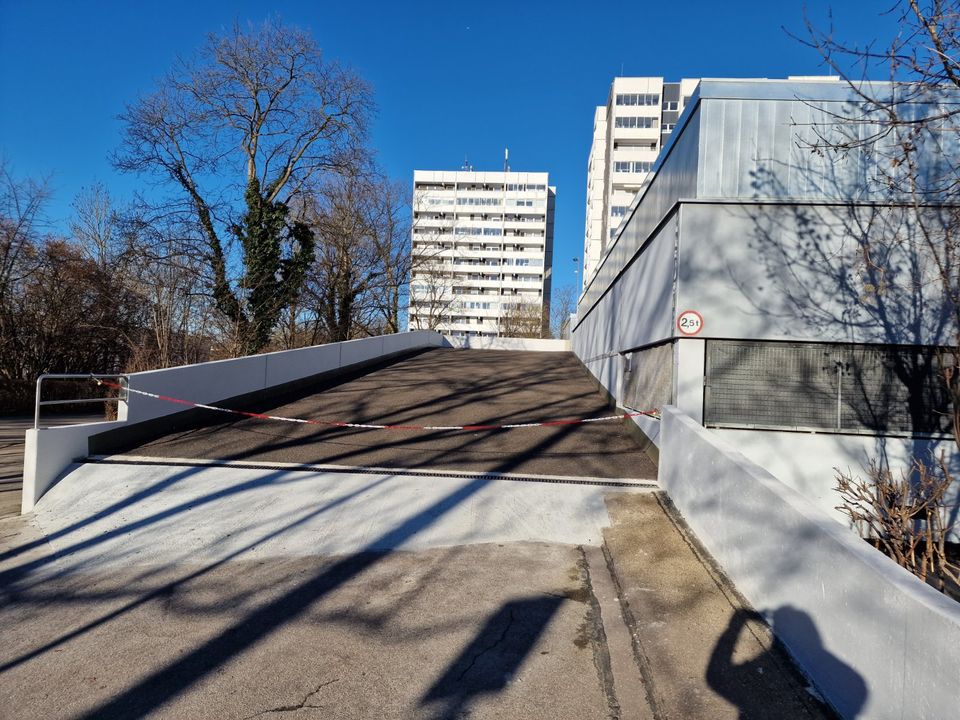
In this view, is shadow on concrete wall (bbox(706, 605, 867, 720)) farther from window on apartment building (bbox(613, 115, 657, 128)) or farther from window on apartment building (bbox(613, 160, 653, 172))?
window on apartment building (bbox(613, 115, 657, 128))

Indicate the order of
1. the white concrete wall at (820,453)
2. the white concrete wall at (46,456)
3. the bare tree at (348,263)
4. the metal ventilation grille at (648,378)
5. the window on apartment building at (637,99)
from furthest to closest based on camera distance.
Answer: the window on apartment building at (637,99) < the bare tree at (348,263) < the metal ventilation grille at (648,378) < the white concrete wall at (820,453) < the white concrete wall at (46,456)

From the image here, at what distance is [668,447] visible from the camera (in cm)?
665

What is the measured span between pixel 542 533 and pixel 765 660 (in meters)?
2.55

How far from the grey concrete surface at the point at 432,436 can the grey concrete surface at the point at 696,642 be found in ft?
7.81

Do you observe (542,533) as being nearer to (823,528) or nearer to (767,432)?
(823,528)

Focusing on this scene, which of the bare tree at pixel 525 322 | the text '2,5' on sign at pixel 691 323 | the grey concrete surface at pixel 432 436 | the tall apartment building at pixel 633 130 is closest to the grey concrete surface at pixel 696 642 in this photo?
the grey concrete surface at pixel 432 436

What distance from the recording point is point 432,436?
9383 mm

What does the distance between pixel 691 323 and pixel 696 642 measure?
4.71 meters

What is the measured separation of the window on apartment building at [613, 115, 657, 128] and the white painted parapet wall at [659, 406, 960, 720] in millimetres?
72698

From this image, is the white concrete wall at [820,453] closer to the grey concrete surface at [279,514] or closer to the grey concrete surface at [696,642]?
the grey concrete surface at [279,514]

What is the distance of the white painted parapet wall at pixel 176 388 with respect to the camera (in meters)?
6.98

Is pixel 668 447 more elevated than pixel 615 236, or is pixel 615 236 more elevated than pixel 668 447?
pixel 615 236

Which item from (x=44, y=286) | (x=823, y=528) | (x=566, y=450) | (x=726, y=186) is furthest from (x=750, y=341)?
(x=44, y=286)

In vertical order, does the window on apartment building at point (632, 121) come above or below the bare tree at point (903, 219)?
above
